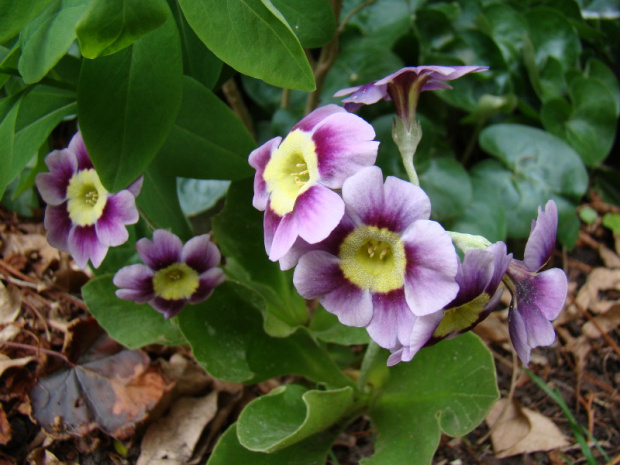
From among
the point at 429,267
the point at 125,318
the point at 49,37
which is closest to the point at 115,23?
the point at 49,37

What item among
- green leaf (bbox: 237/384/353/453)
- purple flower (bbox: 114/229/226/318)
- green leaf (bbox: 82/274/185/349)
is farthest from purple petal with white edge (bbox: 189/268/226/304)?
green leaf (bbox: 237/384/353/453)

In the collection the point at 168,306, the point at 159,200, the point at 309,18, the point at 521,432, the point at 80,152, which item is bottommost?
the point at 521,432

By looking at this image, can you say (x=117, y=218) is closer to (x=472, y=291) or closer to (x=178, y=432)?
(x=178, y=432)

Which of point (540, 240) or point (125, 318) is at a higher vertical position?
point (540, 240)

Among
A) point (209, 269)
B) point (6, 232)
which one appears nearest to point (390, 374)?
point (209, 269)

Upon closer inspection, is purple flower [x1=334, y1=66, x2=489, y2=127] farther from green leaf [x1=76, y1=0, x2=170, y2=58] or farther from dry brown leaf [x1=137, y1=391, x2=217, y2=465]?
dry brown leaf [x1=137, y1=391, x2=217, y2=465]

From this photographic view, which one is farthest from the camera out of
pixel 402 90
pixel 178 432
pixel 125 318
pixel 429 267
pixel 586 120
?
pixel 586 120

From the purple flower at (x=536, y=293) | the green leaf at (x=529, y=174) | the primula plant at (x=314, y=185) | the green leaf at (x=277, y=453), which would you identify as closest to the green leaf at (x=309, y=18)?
the primula plant at (x=314, y=185)
